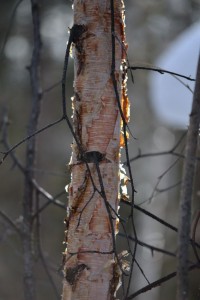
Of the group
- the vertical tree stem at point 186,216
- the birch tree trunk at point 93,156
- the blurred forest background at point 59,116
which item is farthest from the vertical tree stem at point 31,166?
the blurred forest background at point 59,116

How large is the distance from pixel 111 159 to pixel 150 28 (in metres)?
8.68

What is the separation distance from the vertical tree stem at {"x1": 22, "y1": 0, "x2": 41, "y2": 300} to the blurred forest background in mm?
4196

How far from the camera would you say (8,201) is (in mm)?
8203

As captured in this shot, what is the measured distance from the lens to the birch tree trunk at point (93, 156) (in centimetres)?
135

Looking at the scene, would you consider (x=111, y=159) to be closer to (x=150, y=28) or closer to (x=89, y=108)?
(x=89, y=108)

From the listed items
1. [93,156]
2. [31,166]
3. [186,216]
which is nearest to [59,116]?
[31,166]

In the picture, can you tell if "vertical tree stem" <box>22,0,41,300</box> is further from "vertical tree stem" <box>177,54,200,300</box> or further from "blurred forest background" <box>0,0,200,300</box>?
"blurred forest background" <box>0,0,200,300</box>

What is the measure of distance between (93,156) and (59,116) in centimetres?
695

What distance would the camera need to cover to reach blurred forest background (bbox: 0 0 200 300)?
733 centimetres

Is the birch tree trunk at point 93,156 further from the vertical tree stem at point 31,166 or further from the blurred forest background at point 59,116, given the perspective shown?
the blurred forest background at point 59,116

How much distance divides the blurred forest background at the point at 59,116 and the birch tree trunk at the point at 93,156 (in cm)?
505

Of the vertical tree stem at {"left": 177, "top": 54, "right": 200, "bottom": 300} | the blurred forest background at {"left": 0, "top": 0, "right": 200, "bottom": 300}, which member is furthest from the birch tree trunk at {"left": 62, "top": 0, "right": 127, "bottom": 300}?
the blurred forest background at {"left": 0, "top": 0, "right": 200, "bottom": 300}

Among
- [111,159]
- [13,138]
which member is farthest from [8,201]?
[111,159]

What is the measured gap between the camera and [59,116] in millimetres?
8281
